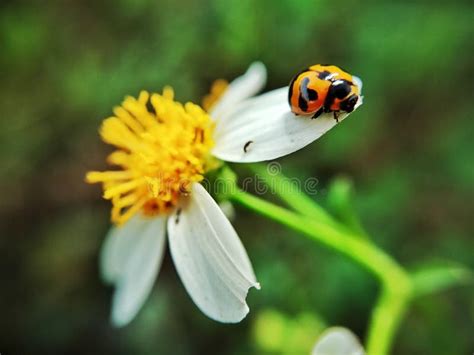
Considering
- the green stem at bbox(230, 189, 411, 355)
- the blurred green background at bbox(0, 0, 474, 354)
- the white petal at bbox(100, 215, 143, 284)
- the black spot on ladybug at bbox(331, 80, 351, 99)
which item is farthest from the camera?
the blurred green background at bbox(0, 0, 474, 354)

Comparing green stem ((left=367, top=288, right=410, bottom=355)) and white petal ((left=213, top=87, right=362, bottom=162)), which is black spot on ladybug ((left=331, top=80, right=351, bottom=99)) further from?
green stem ((left=367, top=288, right=410, bottom=355))

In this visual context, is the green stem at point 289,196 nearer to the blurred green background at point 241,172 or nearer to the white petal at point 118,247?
the white petal at point 118,247

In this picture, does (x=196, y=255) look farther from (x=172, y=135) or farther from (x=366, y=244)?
(x=366, y=244)

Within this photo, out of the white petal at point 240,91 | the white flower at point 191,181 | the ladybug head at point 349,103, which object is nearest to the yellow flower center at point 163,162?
the white flower at point 191,181

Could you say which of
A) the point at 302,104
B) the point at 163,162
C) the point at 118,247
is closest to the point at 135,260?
the point at 118,247

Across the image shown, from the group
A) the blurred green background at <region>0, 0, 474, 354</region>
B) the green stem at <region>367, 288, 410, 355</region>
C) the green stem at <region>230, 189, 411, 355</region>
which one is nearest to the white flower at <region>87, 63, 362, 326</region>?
the green stem at <region>230, 189, 411, 355</region>

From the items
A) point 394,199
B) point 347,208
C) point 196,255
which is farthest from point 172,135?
point 394,199

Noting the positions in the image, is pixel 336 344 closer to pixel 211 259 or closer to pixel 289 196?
pixel 211 259
